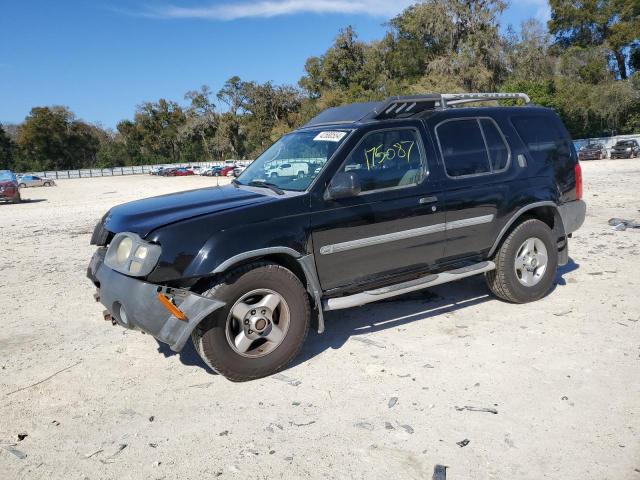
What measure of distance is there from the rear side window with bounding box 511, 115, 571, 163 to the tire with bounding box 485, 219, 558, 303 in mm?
748

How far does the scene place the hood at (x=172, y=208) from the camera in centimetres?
389

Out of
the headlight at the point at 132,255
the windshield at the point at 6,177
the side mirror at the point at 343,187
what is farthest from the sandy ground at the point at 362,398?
the windshield at the point at 6,177

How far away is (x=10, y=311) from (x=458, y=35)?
48.9 metres

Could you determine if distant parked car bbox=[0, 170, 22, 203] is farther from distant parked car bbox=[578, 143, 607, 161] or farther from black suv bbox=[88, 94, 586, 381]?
distant parked car bbox=[578, 143, 607, 161]

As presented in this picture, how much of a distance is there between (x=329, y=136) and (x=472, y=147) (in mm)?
1464

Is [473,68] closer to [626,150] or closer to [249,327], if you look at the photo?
[626,150]

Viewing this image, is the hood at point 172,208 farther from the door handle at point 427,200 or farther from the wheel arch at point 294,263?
the door handle at point 427,200

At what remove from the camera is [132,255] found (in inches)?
151

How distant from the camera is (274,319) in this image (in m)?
4.15

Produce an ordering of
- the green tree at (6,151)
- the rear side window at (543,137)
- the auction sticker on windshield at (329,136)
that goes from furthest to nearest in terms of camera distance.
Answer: the green tree at (6,151)
the rear side window at (543,137)
the auction sticker on windshield at (329,136)

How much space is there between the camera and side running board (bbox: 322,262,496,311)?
4312 millimetres

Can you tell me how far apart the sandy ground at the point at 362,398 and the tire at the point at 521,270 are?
19 centimetres

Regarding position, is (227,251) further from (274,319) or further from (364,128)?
(364,128)

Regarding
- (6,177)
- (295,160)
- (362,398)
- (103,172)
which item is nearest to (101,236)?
(295,160)
